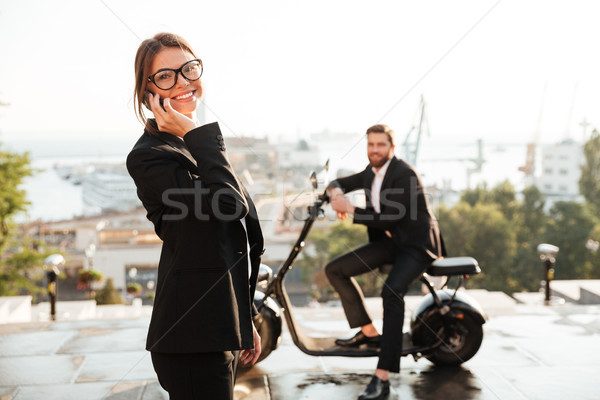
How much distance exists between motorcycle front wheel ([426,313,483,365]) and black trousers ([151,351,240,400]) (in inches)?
86.1

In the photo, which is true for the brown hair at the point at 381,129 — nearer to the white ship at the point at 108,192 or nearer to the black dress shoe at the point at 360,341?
the black dress shoe at the point at 360,341

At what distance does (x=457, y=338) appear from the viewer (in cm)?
351

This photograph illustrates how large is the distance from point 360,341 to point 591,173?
182 feet

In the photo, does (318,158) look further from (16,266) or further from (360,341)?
(360,341)

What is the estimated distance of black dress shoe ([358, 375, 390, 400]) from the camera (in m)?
3.10

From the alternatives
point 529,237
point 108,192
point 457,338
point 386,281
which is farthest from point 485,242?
point 108,192

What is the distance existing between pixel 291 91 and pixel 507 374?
99.5m

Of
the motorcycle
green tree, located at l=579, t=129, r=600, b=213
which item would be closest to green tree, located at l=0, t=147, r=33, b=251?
the motorcycle

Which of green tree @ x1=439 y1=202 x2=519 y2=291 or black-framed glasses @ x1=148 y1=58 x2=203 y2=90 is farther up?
black-framed glasses @ x1=148 y1=58 x2=203 y2=90

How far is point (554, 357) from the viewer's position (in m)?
3.82

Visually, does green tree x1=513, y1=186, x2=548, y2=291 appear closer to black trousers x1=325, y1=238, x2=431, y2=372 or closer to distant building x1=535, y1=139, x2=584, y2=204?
black trousers x1=325, y1=238, x2=431, y2=372

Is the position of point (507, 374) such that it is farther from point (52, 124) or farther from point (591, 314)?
point (52, 124)

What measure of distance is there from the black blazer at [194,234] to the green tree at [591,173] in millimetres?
55108

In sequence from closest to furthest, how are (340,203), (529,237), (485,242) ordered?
1. (340,203)
2. (485,242)
3. (529,237)
